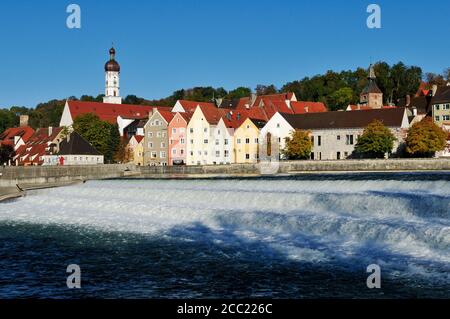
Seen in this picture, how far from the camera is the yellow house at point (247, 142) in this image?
263 ft

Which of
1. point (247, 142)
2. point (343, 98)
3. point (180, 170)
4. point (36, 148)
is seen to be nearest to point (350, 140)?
point (247, 142)

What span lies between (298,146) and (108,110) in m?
49.7

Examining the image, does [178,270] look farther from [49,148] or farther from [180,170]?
[49,148]

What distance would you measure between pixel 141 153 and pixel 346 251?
2746 inches

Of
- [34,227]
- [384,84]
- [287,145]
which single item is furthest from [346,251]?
[384,84]

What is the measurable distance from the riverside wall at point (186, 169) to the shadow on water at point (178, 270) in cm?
3106

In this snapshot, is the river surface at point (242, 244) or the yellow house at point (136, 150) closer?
the river surface at point (242, 244)

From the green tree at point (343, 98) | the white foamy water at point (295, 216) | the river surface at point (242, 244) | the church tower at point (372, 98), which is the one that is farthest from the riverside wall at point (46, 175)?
the green tree at point (343, 98)

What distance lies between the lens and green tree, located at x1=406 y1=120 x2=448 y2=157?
2717 inches

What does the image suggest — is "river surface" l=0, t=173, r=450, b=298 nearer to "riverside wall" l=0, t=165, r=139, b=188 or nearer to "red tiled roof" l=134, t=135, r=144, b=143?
"riverside wall" l=0, t=165, r=139, b=188

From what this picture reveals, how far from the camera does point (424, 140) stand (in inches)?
2719

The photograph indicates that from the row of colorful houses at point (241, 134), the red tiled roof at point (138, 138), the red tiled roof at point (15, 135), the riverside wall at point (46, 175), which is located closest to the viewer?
the riverside wall at point (46, 175)

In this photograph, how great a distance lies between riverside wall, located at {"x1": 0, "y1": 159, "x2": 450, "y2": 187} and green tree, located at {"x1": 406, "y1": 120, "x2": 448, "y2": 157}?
9.25 metres

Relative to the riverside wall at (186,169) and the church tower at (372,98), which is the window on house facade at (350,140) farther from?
the church tower at (372,98)
